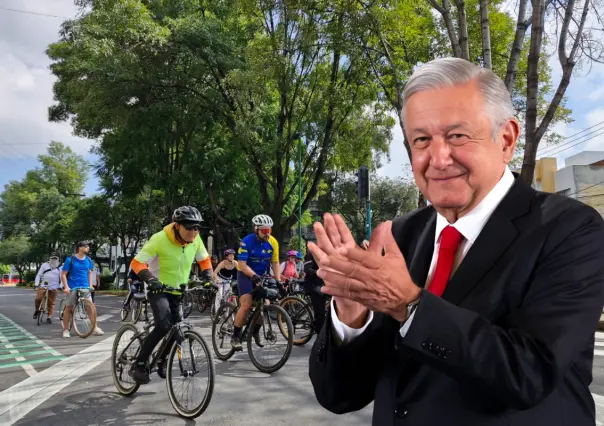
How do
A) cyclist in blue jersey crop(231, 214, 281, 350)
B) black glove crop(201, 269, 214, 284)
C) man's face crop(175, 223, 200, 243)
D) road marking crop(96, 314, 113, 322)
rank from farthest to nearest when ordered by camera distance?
road marking crop(96, 314, 113, 322) < cyclist in blue jersey crop(231, 214, 281, 350) < black glove crop(201, 269, 214, 284) < man's face crop(175, 223, 200, 243)

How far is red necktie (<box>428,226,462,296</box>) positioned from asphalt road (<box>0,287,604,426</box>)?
365 centimetres

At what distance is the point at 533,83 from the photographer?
18.7ft

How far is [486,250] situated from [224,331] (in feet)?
22.9

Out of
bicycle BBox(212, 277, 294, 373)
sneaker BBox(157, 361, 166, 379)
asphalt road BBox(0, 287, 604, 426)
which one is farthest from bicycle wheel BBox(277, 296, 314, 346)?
sneaker BBox(157, 361, 166, 379)

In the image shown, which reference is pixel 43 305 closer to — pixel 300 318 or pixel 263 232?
pixel 300 318

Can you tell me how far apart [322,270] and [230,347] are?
684 centimetres

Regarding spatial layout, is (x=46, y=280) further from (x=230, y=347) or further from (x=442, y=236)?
(x=442, y=236)

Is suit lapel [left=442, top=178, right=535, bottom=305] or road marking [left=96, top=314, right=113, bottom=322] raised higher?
suit lapel [left=442, top=178, right=535, bottom=305]

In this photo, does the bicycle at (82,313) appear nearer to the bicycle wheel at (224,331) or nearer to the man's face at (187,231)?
the bicycle wheel at (224,331)

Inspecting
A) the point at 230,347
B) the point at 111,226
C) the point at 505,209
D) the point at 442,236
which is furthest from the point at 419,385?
the point at 111,226

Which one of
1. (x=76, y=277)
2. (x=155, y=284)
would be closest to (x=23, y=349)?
(x=76, y=277)

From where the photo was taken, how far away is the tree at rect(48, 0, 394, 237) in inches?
647

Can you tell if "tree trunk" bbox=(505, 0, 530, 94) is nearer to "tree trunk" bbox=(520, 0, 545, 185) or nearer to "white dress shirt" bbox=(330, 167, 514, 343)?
"tree trunk" bbox=(520, 0, 545, 185)

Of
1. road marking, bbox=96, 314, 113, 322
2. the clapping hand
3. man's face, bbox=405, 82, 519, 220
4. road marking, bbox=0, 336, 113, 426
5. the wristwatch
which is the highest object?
man's face, bbox=405, 82, 519, 220
